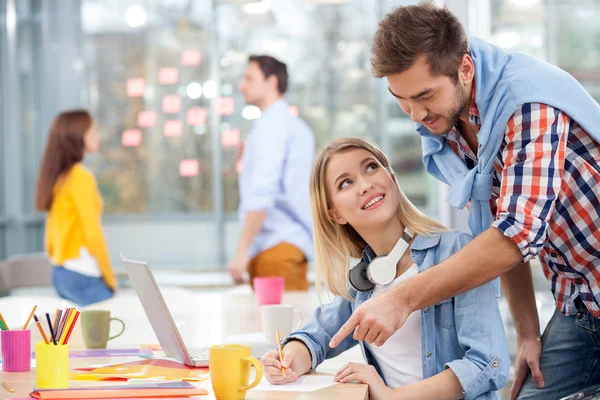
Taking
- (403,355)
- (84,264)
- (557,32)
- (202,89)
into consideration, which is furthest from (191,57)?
(403,355)

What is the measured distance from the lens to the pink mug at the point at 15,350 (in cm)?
173

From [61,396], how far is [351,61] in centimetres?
677

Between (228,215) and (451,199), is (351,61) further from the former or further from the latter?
(451,199)

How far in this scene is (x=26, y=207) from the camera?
26.6 ft

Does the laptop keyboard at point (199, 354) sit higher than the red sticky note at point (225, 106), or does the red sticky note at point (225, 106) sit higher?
the red sticky note at point (225, 106)

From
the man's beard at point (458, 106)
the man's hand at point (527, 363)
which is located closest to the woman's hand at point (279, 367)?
the man's beard at point (458, 106)

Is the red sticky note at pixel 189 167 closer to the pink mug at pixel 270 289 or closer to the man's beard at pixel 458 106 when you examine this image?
the pink mug at pixel 270 289

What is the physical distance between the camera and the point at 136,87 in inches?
319

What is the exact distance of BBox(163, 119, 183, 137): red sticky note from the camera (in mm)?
8078

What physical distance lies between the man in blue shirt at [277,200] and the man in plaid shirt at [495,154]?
71.9 inches

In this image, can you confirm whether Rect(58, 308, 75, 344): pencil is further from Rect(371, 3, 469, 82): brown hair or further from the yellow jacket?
the yellow jacket

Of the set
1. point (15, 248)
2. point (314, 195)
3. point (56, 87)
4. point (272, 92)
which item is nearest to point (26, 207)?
point (15, 248)

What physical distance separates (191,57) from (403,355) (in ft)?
21.8

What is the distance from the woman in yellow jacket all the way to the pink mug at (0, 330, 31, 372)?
8.91 ft
